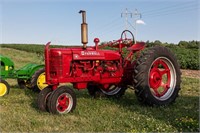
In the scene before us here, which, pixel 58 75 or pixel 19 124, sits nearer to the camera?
pixel 19 124

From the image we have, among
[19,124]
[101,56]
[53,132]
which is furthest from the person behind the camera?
[101,56]

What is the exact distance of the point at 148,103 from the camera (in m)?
6.52

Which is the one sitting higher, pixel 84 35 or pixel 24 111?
pixel 84 35

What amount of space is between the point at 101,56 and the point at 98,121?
1.98 meters

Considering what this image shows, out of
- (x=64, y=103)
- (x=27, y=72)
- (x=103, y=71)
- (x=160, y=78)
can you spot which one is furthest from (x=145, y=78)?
(x=27, y=72)

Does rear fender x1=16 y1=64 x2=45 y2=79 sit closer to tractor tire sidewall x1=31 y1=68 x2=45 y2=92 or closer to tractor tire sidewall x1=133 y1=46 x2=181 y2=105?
tractor tire sidewall x1=31 y1=68 x2=45 y2=92

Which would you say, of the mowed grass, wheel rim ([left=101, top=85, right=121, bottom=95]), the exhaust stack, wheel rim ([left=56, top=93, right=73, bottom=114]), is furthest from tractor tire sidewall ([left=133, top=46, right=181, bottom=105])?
wheel rim ([left=56, top=93, right=73, bottom=114])

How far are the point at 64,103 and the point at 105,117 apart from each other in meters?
0.90

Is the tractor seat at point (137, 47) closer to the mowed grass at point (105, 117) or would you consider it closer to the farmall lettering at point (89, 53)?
the farmall lettering at point (89, 53)

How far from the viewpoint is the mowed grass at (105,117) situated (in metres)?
4.69

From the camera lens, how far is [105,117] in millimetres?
5359

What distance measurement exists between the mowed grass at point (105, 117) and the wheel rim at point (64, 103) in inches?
6.5

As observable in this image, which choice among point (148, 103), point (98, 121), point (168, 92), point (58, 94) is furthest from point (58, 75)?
point (168, 92)

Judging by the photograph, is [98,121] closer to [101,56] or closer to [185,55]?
[101,56]
